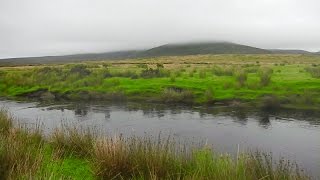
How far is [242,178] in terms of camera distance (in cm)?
993

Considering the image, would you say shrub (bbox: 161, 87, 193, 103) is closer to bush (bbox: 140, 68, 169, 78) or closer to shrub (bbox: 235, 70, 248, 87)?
shrub (bbox: 235, 70, 248, 87)

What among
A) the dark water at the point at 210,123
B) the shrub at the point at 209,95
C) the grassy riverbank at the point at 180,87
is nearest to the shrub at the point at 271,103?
the grassy riverbank at the point at 180,87

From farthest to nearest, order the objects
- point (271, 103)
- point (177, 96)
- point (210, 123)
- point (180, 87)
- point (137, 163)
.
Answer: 1. point (180, 87)
2. point (177, 96)
3. point (271, 103)
4. point (210, 123)
5. point (137, 163)

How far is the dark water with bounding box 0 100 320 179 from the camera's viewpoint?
20297mm

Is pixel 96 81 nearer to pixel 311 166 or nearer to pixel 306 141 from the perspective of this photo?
pixel 306 141

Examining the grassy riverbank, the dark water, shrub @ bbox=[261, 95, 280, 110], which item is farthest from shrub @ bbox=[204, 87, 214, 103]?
shrub @ bbox=[261, 95, 280, 110]

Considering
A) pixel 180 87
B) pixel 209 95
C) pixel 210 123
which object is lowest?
pixel 210 123

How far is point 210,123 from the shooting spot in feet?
88.8

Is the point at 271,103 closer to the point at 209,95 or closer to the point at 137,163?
the point at 209,95

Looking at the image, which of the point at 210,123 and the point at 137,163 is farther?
the point at 210,123

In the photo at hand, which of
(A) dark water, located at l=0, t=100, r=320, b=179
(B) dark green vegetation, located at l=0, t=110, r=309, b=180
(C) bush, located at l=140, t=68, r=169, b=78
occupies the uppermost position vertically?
(B) dark green vegetation, located at l=0, t=110, r=309, b=180

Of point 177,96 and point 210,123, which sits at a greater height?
point 177,96

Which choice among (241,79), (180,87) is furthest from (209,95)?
(241,79)

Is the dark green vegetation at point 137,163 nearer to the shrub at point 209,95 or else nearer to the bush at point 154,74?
the shrub at point 209,95
